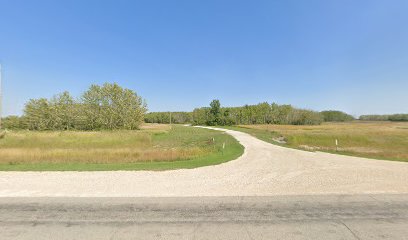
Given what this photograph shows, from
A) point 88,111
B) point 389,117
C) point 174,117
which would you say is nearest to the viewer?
point 88,111

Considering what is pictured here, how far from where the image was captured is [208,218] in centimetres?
502

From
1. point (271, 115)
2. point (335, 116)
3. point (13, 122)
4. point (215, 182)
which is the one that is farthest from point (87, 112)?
point (335, 116)

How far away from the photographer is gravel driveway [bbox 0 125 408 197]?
716 centimetres

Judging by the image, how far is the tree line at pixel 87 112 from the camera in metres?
48.1

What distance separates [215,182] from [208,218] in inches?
138

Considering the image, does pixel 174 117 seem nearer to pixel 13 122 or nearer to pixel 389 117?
pixel 13 122

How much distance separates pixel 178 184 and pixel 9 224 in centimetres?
496

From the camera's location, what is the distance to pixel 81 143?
87.6 ft

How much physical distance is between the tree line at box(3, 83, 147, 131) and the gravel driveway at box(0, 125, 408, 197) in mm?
42676

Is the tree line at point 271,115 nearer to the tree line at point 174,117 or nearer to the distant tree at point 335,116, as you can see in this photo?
the tree line at point 174,117

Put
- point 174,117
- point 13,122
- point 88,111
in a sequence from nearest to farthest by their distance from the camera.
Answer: point 88,111
point 13,122
point 174,117

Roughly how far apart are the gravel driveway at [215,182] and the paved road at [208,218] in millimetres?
659

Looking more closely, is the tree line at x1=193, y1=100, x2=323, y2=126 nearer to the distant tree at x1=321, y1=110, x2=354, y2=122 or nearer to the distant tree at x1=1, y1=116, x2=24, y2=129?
the distant tree at x1=321, y1=110, x2=354, y2=122

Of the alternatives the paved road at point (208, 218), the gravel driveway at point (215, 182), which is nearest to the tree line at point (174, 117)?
the gravel driveway at point (215, 182)
